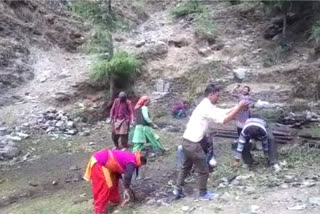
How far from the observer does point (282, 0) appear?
51.4 ft

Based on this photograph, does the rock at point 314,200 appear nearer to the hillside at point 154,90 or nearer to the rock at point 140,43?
the hillside at point 154,90

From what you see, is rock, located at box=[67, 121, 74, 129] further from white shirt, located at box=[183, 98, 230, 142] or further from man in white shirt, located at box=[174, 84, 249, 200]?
white shirt, located at box=[183, 98, 230, 142]

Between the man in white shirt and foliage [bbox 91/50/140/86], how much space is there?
6.80 metres

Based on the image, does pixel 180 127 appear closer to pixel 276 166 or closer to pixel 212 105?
pixel 276 166

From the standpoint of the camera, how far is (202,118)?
6945 mm

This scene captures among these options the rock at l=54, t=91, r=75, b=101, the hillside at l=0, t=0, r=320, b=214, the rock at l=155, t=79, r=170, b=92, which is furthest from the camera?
the rock at l=155, t=79, r=170, b=92

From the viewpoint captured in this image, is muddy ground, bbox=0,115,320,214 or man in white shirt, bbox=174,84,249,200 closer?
man in white shirt, bbox=174,84,249,200

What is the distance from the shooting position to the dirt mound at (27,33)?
606 inches

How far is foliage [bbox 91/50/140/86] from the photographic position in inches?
539

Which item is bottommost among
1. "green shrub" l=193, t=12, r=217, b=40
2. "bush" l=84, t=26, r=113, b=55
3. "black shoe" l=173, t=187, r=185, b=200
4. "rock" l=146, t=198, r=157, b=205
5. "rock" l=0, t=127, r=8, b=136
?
"rock" l=146, t=198, r=157, b=205

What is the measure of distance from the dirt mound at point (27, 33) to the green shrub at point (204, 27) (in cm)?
404

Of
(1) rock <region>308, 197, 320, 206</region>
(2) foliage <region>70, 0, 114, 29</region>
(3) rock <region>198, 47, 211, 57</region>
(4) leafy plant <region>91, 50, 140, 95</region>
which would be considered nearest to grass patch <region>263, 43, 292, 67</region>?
(3) rock <region>198, 47, 211, 57</region>

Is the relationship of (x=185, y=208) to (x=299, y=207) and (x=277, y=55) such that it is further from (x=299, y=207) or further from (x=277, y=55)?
(x=277, y=55)

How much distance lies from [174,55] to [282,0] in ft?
12.4
